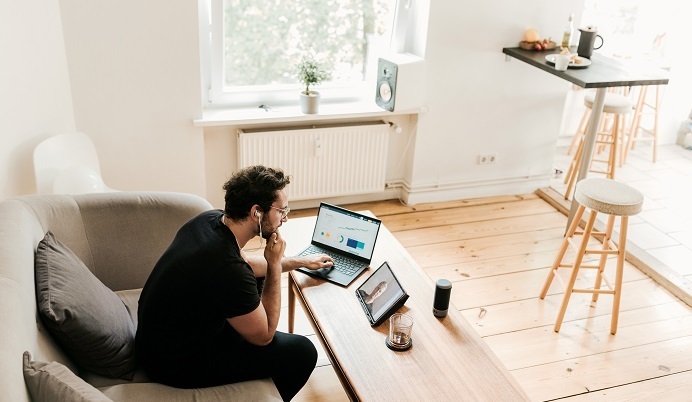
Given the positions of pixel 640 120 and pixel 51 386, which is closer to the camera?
pixel 51 386

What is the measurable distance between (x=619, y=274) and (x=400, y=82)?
5.48ft

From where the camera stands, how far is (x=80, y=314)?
6.57 ft

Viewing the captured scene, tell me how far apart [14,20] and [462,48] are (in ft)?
8.40

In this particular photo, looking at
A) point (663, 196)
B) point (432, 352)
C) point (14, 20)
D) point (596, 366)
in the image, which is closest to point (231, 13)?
point (14, 20)

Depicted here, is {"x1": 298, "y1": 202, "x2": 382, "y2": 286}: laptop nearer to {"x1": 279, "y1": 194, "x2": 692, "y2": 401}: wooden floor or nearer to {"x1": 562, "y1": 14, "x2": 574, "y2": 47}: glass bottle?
{"x1": 279, "y1": 194, "x2": 692, "y2": 401}: wooden floor

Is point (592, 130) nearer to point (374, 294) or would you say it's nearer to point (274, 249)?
point (374, 294)

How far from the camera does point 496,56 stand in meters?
4.24

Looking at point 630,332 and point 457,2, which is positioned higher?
point 457,2

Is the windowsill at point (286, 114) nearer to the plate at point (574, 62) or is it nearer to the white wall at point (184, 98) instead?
the white wall at point (184, 98)

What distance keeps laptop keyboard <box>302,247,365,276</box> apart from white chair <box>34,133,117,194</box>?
111 centimetres

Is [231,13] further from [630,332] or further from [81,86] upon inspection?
[630,332]

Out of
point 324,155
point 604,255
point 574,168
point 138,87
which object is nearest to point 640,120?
point 574,168

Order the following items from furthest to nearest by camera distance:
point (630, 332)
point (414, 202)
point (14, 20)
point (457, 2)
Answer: point (414, 202)
point (457, 2)
point (630, 332)
point (14, 20)

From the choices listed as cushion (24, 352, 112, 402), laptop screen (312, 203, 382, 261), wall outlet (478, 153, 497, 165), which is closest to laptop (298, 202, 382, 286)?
laptop screen (312, 203, 382, 261)
